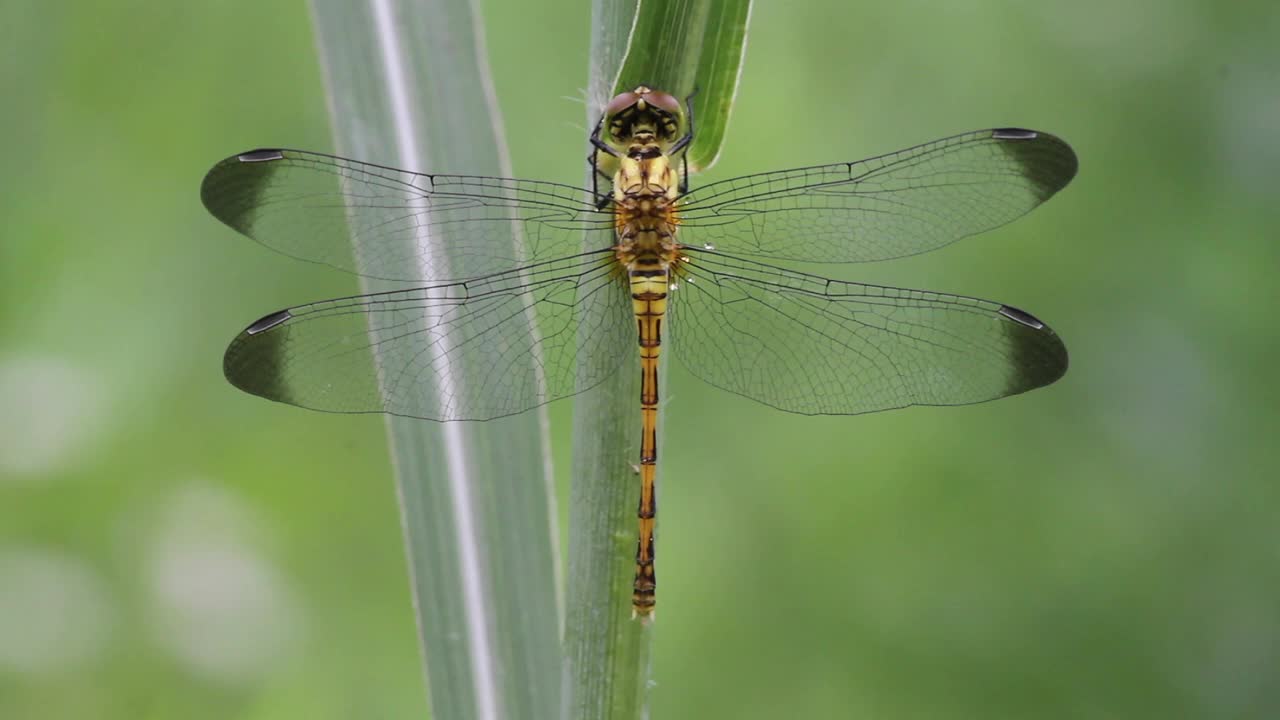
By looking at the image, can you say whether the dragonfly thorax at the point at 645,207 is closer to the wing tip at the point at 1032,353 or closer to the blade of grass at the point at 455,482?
the blade of grass at the point at 455,482

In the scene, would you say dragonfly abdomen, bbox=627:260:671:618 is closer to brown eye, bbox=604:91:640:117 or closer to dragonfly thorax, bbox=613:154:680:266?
dragonfly thorax, bbox=613:154:680:266

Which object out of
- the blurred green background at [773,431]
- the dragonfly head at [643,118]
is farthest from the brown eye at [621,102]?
the blurred green background at [773,431]

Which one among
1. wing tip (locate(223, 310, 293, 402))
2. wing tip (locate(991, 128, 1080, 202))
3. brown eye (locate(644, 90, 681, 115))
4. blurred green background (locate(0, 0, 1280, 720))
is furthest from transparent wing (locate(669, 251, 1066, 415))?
blurred green background (locate(0, 0, 1280, 720))

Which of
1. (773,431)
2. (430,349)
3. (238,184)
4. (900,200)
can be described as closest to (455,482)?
(430,349)

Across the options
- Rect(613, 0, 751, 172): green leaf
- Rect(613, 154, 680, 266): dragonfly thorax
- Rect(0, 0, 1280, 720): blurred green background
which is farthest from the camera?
Rect(0, 0, 1280, 720): blurred green background

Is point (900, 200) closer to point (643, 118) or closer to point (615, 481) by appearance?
point (643, 118)

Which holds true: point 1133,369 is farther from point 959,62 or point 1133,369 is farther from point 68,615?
point 68,615
